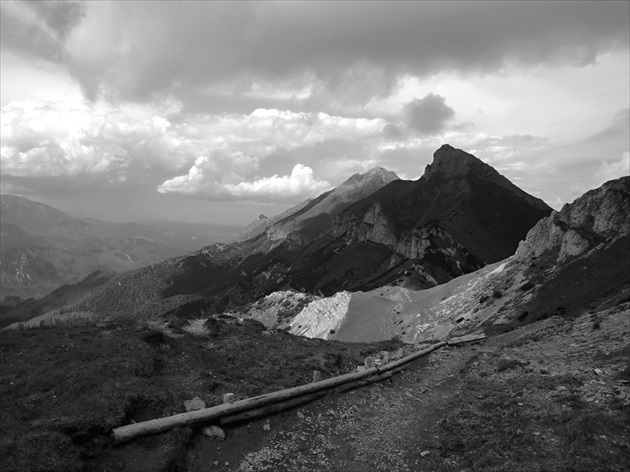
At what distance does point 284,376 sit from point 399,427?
663cm

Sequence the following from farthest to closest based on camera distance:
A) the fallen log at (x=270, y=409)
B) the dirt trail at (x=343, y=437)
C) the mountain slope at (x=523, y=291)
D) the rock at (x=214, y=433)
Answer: the mountain slope at (x=523, y=291)
the fallen log at (x=270, y=409)
the rock at (x=214, y=433)
the dirt trail at (x=343, y=437)

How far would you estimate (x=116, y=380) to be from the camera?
56.9 feet

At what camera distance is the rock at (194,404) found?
577 inches

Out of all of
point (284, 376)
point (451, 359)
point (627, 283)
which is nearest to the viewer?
point (284, 376)

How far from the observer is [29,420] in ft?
44.9

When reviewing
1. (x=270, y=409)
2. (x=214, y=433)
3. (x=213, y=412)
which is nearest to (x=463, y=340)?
(x=270, y=409)

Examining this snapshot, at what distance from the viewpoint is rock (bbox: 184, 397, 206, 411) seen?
14.6 metres

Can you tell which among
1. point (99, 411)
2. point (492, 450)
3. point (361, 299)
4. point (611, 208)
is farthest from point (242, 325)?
point (611, 208)

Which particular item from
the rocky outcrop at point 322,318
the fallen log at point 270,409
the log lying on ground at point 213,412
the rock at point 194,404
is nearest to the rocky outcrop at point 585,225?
the rocky outcrop at point 322,318

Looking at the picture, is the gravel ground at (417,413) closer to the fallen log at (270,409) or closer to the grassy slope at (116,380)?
the fallen log at (270,409)

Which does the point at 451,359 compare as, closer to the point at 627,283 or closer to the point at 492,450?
the point at 492,450

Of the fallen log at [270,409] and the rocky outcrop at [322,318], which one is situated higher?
the fallen log at [270,409]

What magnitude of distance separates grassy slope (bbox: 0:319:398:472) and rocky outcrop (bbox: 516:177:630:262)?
7466 centimetres

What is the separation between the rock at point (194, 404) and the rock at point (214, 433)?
1053mm
